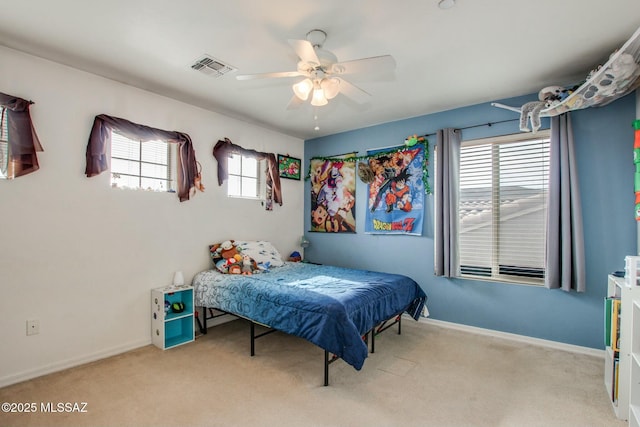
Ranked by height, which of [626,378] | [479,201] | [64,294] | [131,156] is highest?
[131,156]

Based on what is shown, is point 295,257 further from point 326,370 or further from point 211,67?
point 211,67

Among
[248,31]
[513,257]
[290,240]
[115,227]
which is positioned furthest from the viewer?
[290,240]

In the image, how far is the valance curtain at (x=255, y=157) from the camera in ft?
12.4

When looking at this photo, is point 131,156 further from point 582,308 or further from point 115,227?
point 582,308

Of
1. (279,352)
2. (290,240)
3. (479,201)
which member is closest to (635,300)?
(479,201)

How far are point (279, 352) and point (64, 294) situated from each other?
1.89m

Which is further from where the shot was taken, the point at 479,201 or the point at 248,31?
the point at 479,201

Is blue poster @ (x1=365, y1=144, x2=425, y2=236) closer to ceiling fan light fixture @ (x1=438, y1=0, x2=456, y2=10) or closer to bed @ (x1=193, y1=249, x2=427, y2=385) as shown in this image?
bed @ (x1=193, y1=249, x2=427, y2=385)

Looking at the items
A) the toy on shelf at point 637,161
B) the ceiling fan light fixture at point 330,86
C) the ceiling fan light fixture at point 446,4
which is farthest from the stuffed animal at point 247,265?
the toy on shelf at point 637,161

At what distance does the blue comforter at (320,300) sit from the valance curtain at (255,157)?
46.9 inches

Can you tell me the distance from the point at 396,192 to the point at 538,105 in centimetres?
170

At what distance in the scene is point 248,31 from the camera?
218 cm

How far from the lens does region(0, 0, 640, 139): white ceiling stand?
1936 mm

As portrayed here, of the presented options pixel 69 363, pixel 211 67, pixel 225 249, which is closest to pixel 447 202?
pixel 225 249
